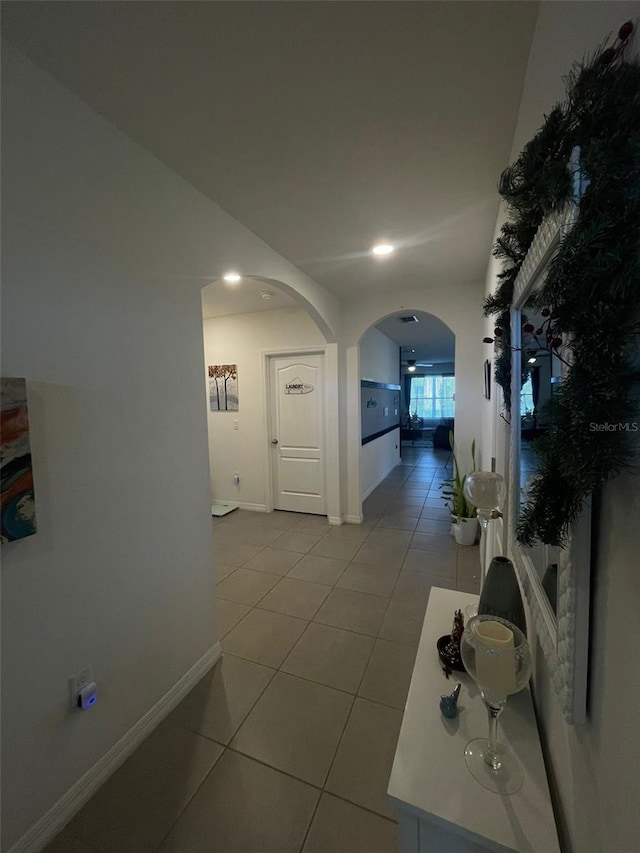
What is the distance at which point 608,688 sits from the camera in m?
0.48

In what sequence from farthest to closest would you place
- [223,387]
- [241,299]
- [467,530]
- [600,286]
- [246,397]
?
1. [223,387]
2. [246,397]
3. [241,299]
4. [467,530]
5. [600,286]

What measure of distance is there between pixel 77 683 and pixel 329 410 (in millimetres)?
3033

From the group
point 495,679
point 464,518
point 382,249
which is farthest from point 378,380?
point 495,679

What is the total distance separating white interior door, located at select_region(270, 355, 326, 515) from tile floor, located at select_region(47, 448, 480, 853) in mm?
1314

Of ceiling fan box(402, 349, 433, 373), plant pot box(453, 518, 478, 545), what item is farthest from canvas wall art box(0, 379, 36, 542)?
ceiling fan box(402, 349, 433, 373)

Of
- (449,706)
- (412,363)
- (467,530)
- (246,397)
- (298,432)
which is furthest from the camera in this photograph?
(412,363)

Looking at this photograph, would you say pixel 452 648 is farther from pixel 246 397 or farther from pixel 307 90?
pixel 246 397

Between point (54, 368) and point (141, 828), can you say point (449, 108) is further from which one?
point (141, 828)

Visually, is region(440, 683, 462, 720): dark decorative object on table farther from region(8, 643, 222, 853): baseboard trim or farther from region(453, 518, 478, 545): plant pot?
region(453, 518, 478, 545): plant pot

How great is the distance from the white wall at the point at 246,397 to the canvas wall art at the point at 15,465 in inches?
124

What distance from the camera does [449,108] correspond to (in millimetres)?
1293

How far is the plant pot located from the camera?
3.22 meters

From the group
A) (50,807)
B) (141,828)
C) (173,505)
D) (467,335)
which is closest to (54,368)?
(173,505)

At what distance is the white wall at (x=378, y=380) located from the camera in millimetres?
4784
